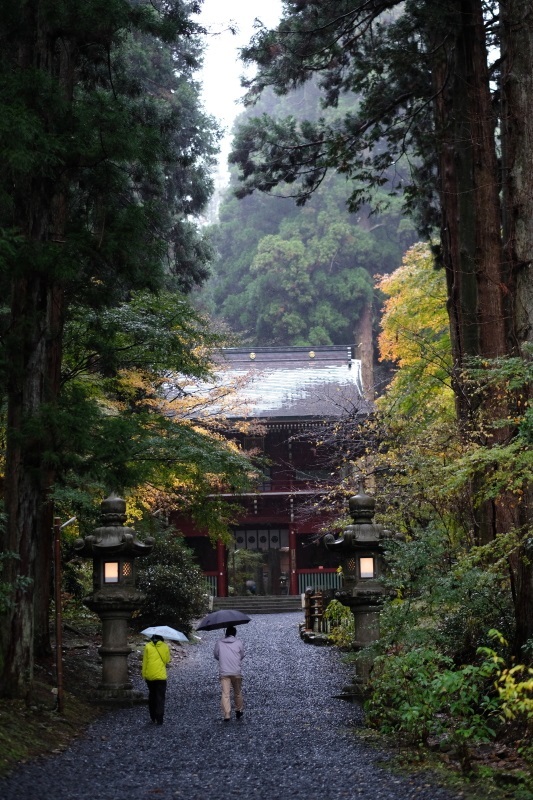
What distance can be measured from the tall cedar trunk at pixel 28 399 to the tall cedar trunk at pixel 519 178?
175 inches

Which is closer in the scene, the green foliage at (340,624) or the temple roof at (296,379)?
the green foliage at (340,624)

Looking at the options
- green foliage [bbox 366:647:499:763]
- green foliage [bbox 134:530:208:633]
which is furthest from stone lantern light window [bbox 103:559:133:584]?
green foliage [bbox 134:530:208:633]

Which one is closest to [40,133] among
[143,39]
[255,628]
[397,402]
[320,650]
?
[397,402]

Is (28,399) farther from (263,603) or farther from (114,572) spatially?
(263,603)

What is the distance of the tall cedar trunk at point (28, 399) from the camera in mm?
9281

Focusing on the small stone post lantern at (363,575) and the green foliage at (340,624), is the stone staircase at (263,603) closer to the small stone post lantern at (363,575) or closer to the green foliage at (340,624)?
the green foliage at (340,624)

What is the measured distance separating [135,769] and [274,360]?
27790 millimetres

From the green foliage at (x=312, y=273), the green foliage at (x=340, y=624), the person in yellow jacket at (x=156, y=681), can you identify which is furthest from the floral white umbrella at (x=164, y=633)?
the green foliage at (x=312, y=273)

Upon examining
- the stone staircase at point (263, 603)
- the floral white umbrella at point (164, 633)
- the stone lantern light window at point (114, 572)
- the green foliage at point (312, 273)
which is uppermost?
the green foliage at point (312, 273)

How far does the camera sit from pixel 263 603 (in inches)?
1112

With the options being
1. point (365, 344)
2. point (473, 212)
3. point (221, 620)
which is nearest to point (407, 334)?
point (473, 212)

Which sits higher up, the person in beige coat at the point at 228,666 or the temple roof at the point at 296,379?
the temple roof at the point at 296,379

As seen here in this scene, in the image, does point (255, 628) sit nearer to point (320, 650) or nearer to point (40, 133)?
point (320, 650)

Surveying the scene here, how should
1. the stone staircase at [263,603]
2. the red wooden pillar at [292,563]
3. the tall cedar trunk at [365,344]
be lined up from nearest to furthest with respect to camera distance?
the stone staircase at [263,603]
the red wooden pillar at [292,563]
the tall cedar trunk at [365,344]
